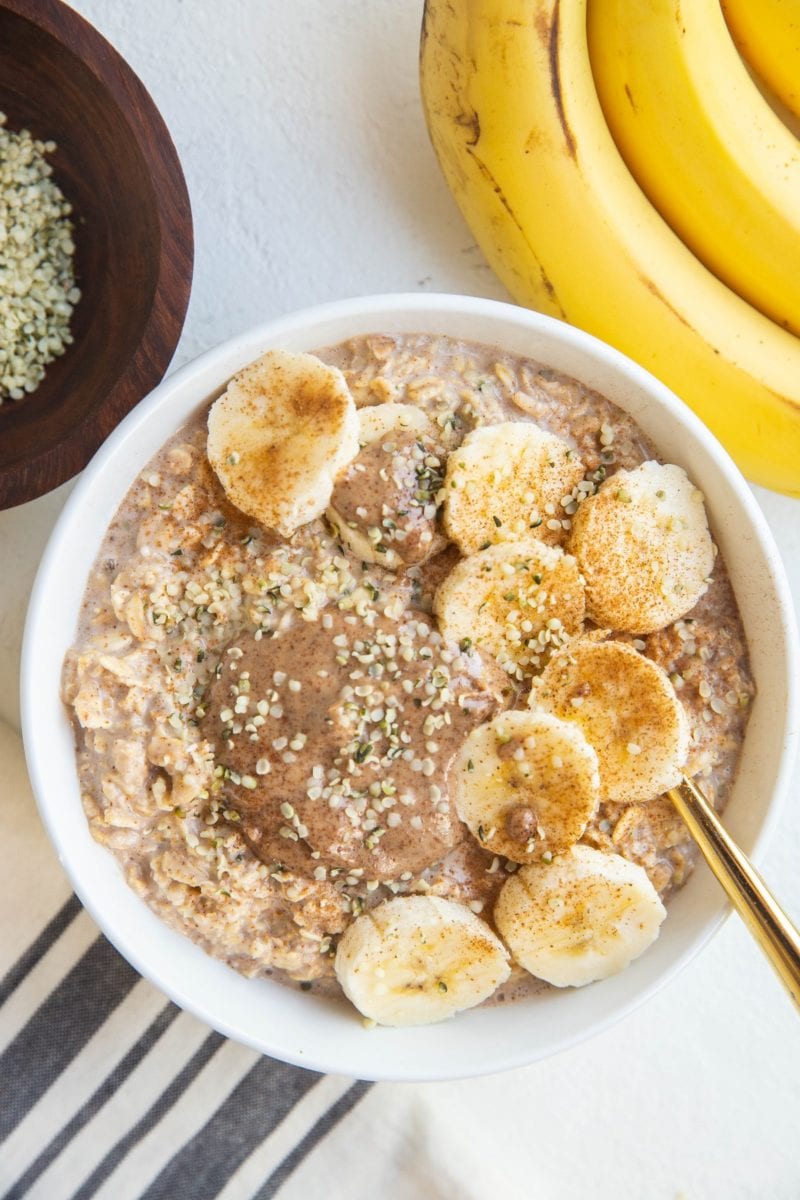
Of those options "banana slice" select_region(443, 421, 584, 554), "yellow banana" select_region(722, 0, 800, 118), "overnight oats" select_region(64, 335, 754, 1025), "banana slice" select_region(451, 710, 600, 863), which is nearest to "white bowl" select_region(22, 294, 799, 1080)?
"overnight oats" select_region(64, 335, 754, 1025)

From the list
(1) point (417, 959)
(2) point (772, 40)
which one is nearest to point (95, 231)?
(2) point (772, 40)

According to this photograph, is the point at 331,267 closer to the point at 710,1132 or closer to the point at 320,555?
the point at 320,555

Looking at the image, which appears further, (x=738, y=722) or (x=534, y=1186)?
(x=534, y=1186)

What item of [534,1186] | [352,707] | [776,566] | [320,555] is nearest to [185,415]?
[320,555]

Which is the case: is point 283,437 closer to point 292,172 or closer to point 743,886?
point 292,172

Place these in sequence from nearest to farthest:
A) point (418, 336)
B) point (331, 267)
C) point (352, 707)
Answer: point (352, 707), point (418, 336), point (331, 267)

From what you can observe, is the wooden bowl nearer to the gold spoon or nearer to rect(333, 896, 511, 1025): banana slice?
rect(333, 896, 511, 1025): banana slice
